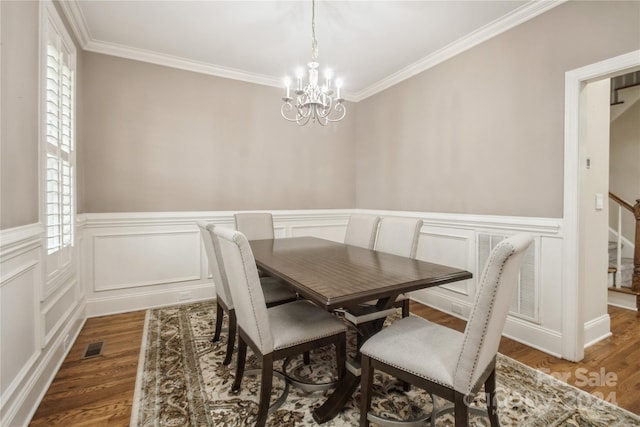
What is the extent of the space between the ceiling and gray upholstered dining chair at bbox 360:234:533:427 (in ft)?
7.17

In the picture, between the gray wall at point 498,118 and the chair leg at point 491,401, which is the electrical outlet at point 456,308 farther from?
the chair leg at point 491,401

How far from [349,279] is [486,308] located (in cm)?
67

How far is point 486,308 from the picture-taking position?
112cm

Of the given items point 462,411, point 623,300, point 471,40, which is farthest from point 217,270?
point 623,300

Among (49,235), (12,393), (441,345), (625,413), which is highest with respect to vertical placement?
(49,235)

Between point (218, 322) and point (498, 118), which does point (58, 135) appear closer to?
point (218, 322)

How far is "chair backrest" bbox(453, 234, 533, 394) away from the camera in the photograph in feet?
3.60

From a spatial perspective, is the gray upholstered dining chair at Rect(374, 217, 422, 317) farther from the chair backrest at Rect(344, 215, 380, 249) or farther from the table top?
the table top

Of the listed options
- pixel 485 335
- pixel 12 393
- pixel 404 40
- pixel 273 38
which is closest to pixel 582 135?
pixel 404 40

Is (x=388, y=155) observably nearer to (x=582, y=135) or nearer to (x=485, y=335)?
(x=582, y=135)

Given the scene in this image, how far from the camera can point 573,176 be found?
7.16 feet

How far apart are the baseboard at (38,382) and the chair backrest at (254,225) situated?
153 cm

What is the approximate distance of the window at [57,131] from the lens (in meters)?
1.89

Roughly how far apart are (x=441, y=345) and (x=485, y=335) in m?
0.28
